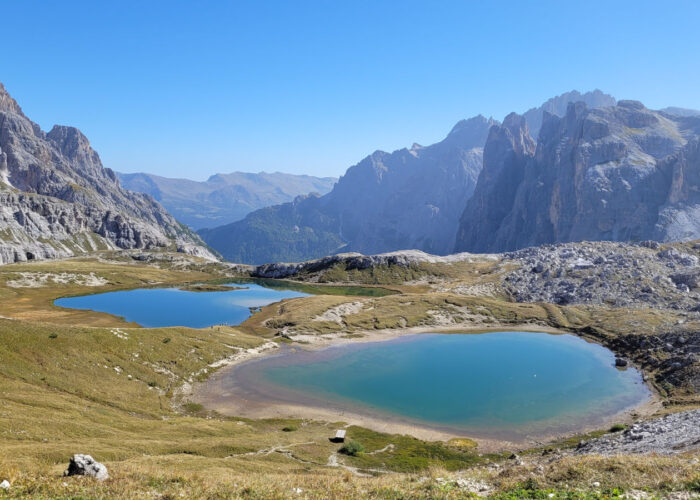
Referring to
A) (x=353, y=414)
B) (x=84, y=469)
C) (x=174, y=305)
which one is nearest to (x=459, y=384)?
(x=353, y=414)

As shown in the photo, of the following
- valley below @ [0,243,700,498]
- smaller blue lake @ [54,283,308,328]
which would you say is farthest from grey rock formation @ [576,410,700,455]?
smaller blue lake @ [54,283,308,328]

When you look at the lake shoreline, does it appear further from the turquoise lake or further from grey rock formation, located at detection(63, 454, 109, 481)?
grey rock formation, located at detection(63, 454, 109, 481)

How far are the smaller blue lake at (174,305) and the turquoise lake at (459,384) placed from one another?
1961 inches

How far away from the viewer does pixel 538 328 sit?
143 m

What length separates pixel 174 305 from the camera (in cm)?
16000

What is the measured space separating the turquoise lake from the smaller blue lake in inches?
1961

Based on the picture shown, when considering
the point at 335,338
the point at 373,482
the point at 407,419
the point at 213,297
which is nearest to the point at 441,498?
the point at 373,482

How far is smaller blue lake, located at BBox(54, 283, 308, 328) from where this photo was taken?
442 feet

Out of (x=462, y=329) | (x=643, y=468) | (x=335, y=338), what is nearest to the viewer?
(x=643, y=468)

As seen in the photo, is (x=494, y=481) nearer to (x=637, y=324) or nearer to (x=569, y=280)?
(x=637, y=324)

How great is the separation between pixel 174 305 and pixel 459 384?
118269mm

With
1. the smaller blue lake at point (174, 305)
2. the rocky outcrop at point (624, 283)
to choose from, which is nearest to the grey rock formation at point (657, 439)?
the smaller blue lake at point (174, 305)

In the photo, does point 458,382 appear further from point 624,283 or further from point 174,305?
point 624,283

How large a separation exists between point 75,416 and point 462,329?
389 feet
